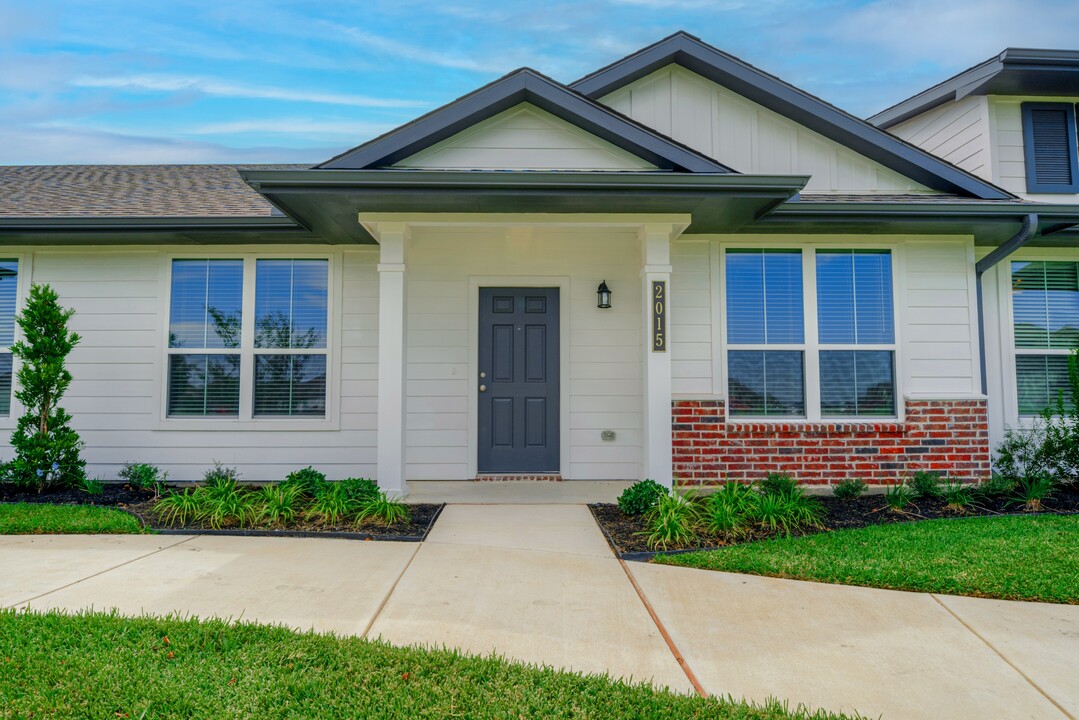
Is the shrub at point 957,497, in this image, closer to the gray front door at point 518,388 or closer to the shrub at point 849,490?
the shrub at point 849,490

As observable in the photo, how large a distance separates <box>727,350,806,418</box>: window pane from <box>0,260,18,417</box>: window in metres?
8.37

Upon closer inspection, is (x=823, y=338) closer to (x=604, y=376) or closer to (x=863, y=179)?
(x=863, y=179)

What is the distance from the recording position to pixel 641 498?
213 inches

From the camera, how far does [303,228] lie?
6.53 m

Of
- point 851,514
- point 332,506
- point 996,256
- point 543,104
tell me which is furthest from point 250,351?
point 996,256

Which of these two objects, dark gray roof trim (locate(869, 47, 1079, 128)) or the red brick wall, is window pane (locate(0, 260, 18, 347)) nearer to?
the red brick wall

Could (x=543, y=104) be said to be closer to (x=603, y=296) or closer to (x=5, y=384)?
(x=603, y=296)

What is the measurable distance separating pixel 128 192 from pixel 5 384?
2.73 metres

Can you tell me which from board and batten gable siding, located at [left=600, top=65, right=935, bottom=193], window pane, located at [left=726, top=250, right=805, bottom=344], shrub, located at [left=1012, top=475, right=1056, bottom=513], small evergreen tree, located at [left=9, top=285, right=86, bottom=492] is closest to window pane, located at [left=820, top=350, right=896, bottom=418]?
window pane, located at [left=726, top=250, right=805, bottom=344]

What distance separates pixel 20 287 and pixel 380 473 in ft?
16.7

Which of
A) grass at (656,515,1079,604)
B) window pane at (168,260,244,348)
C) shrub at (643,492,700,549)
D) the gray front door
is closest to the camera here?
grass at (656,515,1079,604)

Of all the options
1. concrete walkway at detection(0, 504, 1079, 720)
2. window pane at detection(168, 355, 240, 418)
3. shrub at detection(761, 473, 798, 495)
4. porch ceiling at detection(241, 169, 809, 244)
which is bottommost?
concrete walkway at detection(0, 504, 1079, 720)

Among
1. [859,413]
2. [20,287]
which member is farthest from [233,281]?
[859,413]

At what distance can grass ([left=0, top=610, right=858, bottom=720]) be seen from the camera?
228 centimetres
